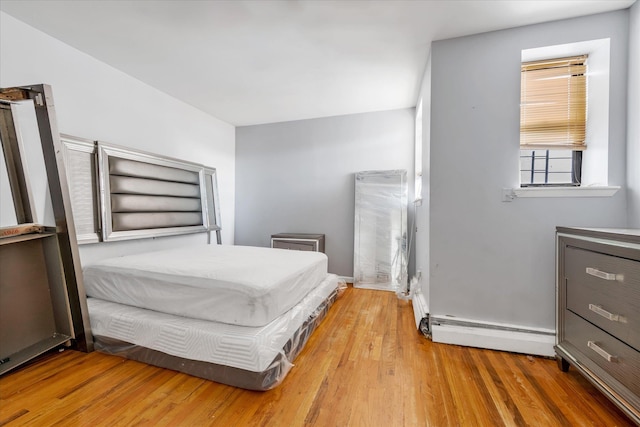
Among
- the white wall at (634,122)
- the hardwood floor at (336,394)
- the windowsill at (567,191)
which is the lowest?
the hardwood floor at (336,394)

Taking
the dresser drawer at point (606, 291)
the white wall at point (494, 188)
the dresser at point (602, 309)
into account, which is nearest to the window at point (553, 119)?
the white wall at point (494, 188)

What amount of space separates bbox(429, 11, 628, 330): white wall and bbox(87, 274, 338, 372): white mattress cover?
1.28 meters

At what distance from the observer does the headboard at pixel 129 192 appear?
2145mm

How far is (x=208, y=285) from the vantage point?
1596 mm

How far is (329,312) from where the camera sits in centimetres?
253

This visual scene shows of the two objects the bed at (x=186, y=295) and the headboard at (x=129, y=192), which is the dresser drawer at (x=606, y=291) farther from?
the headboard at (x=129, y=192)

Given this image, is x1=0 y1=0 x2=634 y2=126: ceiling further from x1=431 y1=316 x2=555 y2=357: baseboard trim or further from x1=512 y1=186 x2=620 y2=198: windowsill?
x1=431 y1=316 x2=555 y2=357: baseboard trim

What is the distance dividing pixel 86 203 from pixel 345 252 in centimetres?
287

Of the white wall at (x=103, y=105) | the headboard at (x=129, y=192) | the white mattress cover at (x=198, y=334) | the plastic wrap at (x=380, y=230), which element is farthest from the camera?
the plastic wrap at (x=380, y=230)

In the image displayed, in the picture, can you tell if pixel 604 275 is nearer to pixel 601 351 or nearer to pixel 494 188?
pixel 601 351

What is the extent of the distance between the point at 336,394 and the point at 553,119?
253 cm

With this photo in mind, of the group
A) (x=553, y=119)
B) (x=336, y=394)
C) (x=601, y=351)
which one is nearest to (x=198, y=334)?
(x=336, y=394)

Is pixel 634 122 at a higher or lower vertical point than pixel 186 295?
higher

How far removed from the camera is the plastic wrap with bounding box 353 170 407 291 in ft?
10.7
